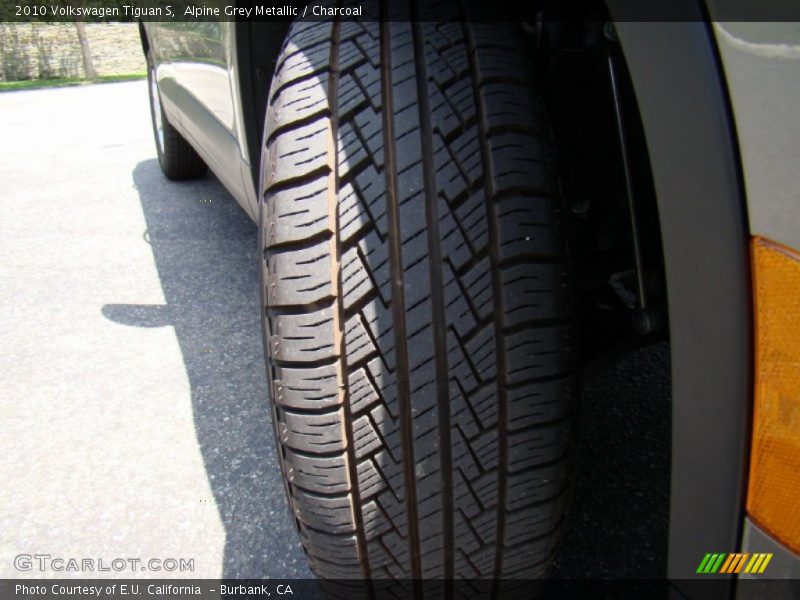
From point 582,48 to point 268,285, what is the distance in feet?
2.05

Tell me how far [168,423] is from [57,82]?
15.1 m

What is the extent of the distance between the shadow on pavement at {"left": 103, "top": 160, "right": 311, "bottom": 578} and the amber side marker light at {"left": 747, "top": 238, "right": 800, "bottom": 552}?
2.90 feet

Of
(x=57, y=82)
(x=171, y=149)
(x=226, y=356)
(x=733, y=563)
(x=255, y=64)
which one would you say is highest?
(x=255, y=64)

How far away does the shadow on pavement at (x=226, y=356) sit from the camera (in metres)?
1.31

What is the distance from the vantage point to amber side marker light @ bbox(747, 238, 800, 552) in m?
0.54

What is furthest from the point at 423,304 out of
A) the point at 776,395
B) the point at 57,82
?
the point at 57,82

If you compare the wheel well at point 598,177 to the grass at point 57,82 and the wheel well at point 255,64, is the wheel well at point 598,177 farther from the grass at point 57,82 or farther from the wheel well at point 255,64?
the grass at point 57,82

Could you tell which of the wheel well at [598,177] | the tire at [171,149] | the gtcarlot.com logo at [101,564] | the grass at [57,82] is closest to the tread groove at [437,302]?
the wheel well at [598,177]

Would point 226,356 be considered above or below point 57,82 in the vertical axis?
above

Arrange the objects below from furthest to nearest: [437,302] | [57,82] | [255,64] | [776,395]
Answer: [57,82], [255,64], [437,302], [776,395]

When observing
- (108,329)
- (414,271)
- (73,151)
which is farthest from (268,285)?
(73,151)

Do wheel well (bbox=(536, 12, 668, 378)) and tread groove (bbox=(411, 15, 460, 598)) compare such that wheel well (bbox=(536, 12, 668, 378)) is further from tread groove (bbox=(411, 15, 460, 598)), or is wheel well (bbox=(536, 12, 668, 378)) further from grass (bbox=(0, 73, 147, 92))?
grass (bbox=(0, 73, 147, 92))

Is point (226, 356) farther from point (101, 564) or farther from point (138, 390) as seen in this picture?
point (101, 564)

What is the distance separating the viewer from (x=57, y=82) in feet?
46.5
